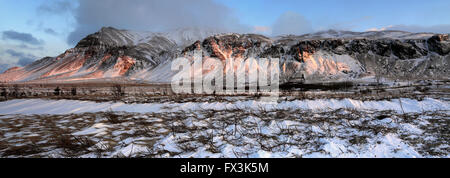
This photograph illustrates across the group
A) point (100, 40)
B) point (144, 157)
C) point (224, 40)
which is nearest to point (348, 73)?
point (224, 40)

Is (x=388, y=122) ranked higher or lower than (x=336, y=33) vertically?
lower

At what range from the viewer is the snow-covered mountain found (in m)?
91.4

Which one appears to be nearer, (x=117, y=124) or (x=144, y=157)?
(x=144, y=157)

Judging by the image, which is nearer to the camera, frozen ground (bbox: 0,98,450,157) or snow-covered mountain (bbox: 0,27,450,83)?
frozen ground (bbox: 0,98,450,157)

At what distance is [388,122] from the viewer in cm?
583

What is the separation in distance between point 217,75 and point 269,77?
27.5 meters

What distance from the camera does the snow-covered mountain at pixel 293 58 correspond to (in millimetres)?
91375

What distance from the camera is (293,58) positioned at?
343ft

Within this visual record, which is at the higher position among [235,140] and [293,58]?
[293,58]

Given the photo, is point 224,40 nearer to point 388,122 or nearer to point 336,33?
point 336,33

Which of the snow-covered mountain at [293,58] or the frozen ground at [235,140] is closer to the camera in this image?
the frozen ground at [235,140]

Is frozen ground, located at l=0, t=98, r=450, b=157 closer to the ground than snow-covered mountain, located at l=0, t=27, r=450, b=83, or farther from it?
closer to the ground

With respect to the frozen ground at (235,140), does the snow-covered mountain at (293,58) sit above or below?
above

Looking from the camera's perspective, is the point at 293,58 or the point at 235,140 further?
the point at 293,58
